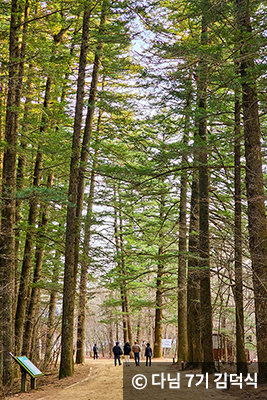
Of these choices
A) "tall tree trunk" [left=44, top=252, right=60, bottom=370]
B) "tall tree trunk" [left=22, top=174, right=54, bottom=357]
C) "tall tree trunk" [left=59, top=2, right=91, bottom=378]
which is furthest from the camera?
"tall tree trunk" [left=44, top=252, right=60, bottom=370]

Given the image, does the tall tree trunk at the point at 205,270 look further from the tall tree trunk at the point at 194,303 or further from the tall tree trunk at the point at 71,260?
the tall tree trunk at the point at 71,260

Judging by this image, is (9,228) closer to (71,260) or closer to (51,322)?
(71,260)

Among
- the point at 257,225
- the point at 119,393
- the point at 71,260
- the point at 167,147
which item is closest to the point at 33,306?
the point at 71,260

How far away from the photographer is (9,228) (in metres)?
10.8

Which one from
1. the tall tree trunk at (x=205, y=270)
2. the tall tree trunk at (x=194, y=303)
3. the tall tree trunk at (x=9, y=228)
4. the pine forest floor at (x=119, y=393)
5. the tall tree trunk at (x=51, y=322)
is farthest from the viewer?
the tall tree trunk at (x=51, y=322)

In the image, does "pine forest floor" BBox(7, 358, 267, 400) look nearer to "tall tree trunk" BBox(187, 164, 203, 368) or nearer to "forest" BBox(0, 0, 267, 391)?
"forest" BBox(0, 0, 267, 391)

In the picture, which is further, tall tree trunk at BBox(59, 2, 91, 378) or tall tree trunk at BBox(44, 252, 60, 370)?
tall tree trunk at BBox(44, 252, 60, 370)

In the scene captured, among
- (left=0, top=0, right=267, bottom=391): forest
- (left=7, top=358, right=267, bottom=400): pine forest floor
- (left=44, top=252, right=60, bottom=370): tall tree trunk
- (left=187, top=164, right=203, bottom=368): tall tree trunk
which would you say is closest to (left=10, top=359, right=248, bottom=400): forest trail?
(left=7, top=358, right=267, bottom=400): pine forest floor

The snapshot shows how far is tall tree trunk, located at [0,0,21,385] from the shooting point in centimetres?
1037

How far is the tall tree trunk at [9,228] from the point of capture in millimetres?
10367

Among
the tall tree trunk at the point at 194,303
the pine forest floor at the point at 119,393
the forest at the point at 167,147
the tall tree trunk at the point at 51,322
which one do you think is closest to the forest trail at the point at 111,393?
the pine forest floor at the point at 119,393

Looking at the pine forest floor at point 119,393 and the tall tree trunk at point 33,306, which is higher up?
the tall tree trunk at point 33,306

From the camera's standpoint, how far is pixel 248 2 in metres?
7.76

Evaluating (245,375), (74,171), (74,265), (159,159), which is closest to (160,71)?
(159,159)
